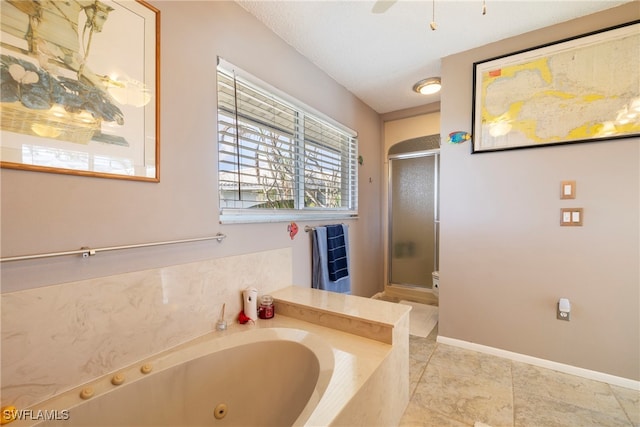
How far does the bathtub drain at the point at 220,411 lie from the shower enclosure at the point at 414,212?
2760mm

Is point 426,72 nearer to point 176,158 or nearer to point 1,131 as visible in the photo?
point 176,158

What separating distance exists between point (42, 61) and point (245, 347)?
1.47 meters

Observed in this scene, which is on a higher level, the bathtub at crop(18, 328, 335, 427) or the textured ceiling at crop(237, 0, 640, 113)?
the textured ceiling at crop(237, 0, 640, 113)

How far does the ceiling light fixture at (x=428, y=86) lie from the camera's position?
259cm

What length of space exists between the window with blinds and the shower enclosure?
118 cm

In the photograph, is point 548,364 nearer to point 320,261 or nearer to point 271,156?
point 320,261

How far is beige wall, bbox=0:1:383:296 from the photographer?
3.02ft

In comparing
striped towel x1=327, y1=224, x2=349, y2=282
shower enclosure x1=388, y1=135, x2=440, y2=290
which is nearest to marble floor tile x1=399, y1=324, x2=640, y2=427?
striped towel x1=327, y1=224, x2=349, y2=282

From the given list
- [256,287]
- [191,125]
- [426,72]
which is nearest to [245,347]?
[256,287]

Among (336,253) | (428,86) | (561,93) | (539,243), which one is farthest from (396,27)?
(539,243)

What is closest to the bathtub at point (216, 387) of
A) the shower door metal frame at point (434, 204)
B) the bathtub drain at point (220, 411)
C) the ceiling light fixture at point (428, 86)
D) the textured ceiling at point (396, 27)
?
the bathtub drain at point (220, 411)

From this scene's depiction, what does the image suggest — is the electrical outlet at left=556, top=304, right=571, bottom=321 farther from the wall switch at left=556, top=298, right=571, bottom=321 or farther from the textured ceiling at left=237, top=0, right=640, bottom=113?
the textured ceiling at left=237, top=0, right=640, bottom=113

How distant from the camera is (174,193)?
4.33ft

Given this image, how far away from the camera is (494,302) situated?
6.94 feet
